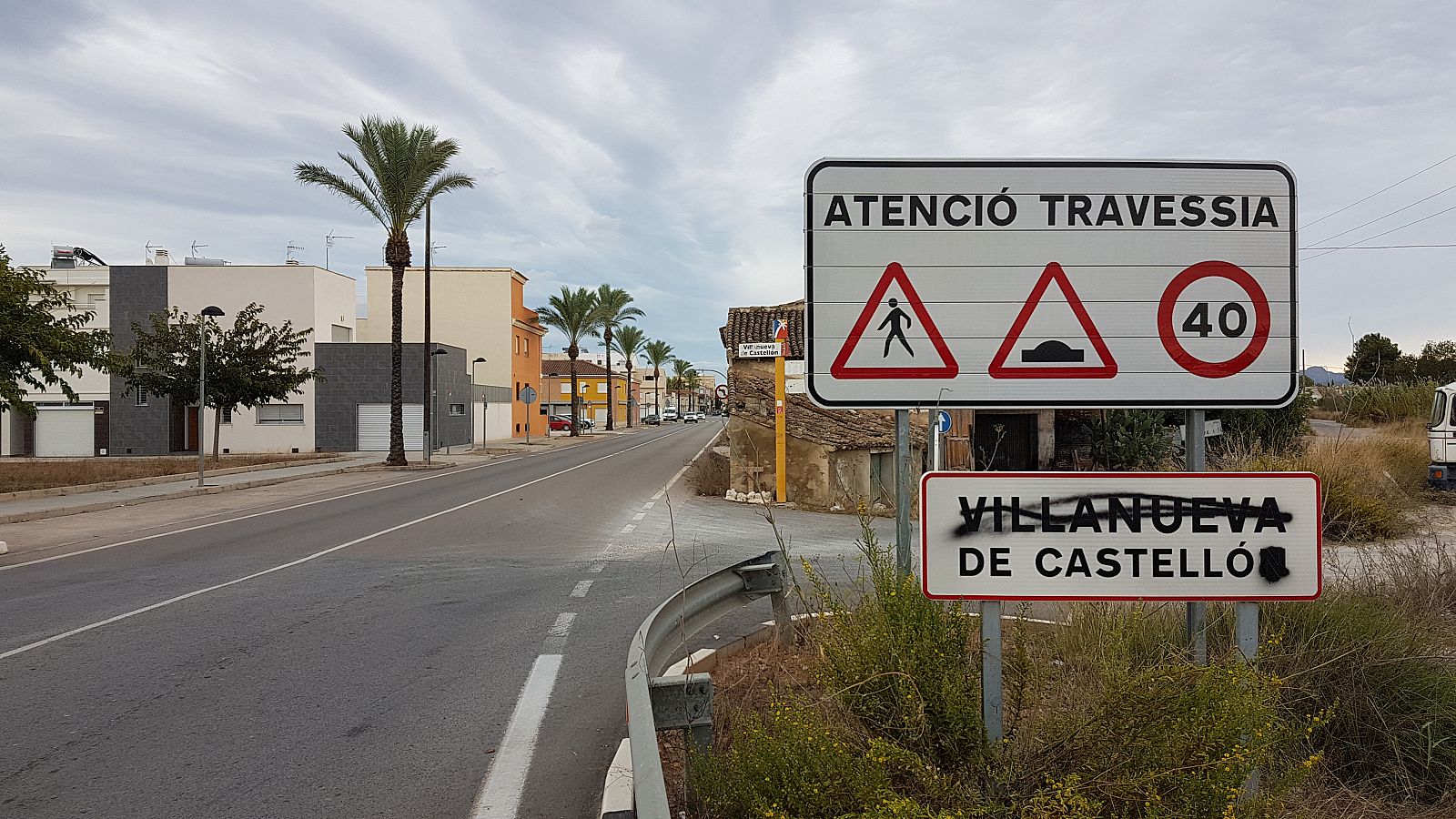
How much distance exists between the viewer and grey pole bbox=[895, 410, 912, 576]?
10.6 feet

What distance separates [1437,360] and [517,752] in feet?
197

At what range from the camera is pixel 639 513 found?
16.0 meters

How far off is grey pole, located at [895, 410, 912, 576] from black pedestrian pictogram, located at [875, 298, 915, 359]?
23 centimetres

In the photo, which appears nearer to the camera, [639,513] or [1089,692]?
[1089,692]

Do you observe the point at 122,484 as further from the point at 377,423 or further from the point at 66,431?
the point at 66,431

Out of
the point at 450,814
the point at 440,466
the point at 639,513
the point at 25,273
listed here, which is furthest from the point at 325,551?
the point at 440,466

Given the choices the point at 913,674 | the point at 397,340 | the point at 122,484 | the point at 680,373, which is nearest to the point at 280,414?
the point at 397,340

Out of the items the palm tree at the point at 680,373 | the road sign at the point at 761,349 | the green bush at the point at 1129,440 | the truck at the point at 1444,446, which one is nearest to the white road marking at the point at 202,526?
the road sign at the point at 761,349

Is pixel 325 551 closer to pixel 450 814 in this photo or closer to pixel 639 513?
pixel 639 513

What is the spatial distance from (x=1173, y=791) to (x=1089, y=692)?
0.84 meters

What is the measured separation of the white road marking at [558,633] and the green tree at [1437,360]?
5209 cm

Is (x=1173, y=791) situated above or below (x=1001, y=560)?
below

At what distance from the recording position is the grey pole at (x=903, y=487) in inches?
127

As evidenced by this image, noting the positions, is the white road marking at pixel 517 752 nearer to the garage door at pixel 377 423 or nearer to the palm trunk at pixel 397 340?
the palm trunk at pixel 397 340
